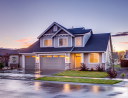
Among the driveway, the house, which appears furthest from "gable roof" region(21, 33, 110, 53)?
the driveway

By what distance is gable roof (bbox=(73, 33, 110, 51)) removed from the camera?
27.9 m

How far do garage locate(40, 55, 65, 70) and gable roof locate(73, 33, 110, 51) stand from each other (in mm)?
3180

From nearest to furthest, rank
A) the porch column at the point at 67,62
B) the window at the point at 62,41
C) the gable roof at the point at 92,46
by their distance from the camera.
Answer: the gable roof at the point at 92,46 → the porch column at the point at 67,62 → the window at the point at 62,41

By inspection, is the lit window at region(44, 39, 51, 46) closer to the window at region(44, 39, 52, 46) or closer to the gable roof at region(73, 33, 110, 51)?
the window at region(44, 39, 52, 46)

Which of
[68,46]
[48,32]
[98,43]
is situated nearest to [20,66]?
[48,32]

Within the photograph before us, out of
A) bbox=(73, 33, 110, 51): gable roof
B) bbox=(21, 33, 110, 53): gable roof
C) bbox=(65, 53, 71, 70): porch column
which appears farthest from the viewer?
bbox=(65, 53, 71, 70): porch column

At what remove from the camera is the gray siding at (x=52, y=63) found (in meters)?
29.2

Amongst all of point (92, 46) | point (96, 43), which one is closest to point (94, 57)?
point (92, 46)

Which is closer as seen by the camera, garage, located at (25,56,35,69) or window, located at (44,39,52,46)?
window, located at (44,39,52,46)

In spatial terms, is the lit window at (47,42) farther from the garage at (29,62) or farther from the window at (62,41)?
the garage at (29,62)

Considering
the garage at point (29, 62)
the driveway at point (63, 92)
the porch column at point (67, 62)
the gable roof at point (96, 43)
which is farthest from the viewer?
the garage at point (29, 62)

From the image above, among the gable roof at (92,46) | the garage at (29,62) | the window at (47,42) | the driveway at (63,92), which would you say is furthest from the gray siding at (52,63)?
the driveway at (63,92)

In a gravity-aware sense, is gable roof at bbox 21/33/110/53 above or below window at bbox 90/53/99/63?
above

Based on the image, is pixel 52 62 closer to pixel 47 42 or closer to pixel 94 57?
pixel 47 42
